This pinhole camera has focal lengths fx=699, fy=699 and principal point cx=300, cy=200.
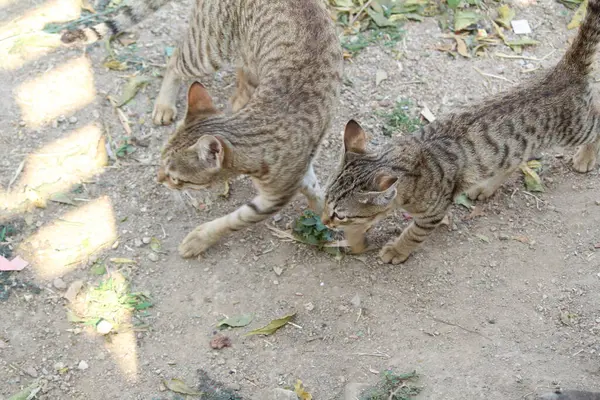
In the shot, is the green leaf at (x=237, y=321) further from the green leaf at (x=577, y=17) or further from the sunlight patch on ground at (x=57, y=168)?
the green leaf at (x=577, y=17)

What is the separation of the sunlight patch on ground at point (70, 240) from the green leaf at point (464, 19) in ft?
12.5

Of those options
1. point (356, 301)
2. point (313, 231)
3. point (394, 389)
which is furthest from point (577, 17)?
point (394, 389)

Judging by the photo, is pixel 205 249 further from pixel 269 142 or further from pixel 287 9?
pixel 287 9

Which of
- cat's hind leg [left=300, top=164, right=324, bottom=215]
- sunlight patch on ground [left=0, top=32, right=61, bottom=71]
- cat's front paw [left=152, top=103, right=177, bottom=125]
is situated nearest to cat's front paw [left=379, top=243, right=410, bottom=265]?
cat's hind leg [left=300, top=164, right=324, bottom=215]

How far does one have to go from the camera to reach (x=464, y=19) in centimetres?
698

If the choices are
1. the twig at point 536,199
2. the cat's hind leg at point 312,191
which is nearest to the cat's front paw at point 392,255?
the cat's hind leg at point 312,191

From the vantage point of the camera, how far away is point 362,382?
4.50 meters

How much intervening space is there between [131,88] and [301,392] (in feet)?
10.9

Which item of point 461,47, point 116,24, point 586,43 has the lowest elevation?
point 461,47

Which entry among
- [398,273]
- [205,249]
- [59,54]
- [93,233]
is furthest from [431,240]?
[59,54]

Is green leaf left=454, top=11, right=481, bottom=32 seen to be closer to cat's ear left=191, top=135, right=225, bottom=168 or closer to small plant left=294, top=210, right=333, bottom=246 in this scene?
small plant left=294, top=210, right=333, bottom=246

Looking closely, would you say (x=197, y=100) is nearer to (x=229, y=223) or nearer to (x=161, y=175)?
(x=161, y=175)

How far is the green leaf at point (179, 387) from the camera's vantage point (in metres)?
4.50

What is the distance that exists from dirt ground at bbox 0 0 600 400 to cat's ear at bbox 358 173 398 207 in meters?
0.79
